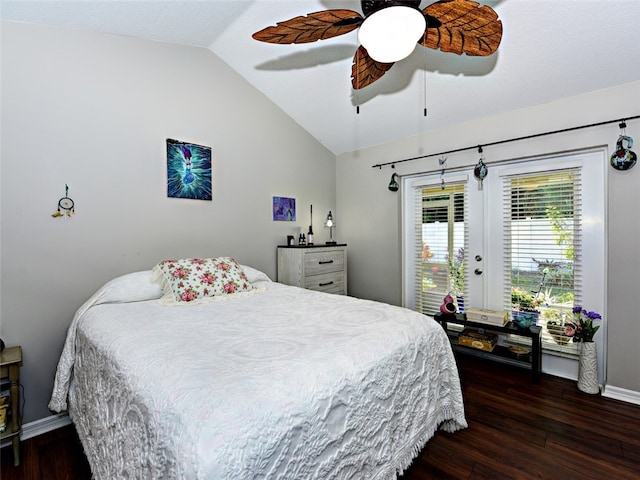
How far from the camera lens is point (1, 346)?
1.75 metres

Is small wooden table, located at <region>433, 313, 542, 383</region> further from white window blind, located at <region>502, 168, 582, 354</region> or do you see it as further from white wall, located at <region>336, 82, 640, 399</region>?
white wall, located at <region>336, 82, 640, 399</region>

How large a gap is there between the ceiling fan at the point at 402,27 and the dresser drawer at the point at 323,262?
200 centimetres

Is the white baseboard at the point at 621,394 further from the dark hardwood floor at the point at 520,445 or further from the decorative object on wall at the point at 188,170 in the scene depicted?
the decorative object on wall at the point at 188,170

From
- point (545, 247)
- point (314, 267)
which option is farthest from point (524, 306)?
point (314, 267)

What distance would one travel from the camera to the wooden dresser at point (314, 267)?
307 centimetres

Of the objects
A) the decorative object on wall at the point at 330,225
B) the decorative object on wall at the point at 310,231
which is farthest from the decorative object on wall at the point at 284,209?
the decorative object on wall at the point at 330,225

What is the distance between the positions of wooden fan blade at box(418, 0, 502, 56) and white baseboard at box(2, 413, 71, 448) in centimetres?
315

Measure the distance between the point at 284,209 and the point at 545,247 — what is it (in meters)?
2.46

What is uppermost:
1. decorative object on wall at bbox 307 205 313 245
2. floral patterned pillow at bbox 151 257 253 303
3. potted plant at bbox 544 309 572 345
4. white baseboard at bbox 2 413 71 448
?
decorative object on wall at bbox 307 205 313 245

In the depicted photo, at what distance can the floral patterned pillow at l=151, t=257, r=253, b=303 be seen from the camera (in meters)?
2.05

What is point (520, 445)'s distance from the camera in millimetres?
1724

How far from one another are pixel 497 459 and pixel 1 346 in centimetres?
283

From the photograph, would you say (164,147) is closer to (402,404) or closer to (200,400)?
(200,400)

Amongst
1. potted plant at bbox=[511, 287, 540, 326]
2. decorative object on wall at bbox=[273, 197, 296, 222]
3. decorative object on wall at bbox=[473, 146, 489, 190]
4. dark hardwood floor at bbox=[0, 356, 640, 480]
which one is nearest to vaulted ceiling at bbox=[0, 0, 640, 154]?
decorative object on wall at bbox=[473, 146, 489, 190]
